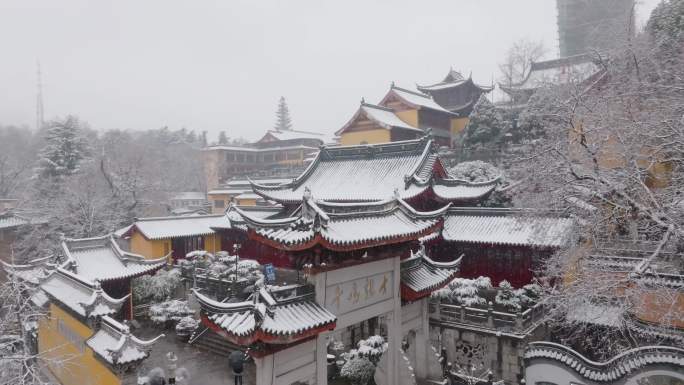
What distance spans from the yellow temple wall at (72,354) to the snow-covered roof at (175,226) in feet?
26.5

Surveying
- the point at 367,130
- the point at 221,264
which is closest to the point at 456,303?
the point at 221,264

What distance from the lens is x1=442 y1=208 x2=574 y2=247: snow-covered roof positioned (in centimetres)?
1585

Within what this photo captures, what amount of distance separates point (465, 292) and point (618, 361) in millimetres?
5484

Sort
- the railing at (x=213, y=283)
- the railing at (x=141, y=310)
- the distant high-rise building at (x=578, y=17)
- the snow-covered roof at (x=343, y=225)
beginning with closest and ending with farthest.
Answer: the snow-covered roof at (x=343, y=225), the railing at (x=213, y=283), the railing at (x=141, y=310), the distant high-rise building at (x=578, y=17)

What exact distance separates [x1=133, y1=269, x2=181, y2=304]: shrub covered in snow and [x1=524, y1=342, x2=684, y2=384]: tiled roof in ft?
50.5

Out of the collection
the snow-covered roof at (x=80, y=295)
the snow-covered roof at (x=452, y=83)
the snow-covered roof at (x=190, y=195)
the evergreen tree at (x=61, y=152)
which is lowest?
the snow-covered roof at (x=80, y=295)

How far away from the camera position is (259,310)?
7.66 meters

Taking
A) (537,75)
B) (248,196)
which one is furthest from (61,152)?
(537,75)

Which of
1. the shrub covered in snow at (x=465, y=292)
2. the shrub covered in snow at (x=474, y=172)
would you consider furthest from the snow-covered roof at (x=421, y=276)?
the shrub covered in snow at (x=474, y=172)

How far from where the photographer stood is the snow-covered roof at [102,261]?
16.5 metres

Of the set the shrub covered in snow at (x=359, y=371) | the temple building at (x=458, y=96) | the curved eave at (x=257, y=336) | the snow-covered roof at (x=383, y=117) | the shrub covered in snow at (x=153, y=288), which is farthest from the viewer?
the temple building at (x=458, y=96)

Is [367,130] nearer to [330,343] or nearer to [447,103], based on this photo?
[447,103]

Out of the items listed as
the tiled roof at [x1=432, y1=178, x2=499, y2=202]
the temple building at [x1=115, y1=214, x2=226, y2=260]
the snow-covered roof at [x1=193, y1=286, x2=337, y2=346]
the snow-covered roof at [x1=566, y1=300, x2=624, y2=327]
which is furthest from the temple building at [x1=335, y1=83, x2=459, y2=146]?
the snow-covered roof at [x1=193, y1=286, x2=337, y2=346]

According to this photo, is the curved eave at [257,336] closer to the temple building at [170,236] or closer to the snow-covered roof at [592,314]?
the snow-covered roof at [592,314]
